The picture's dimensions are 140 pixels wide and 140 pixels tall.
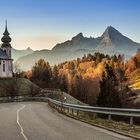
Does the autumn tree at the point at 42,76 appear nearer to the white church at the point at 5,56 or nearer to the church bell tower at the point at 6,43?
the white church at the point at 5,56

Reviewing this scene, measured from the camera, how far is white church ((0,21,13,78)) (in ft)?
360

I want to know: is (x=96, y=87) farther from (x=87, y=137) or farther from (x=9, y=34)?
(x=87, y=137)

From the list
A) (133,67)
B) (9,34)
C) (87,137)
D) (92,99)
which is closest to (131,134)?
(87,137)

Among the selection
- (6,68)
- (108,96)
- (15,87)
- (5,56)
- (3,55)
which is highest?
(3,55)

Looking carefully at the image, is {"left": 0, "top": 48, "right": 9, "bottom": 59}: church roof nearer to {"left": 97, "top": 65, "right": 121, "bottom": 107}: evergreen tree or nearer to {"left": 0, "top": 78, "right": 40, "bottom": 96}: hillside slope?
{"left": 0, "top": 78, "right": 40, "bottom": 96}: hillside slope

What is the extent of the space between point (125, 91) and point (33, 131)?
78446mm

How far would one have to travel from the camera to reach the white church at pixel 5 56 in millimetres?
109819

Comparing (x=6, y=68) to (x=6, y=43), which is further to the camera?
(x=6, y=43)

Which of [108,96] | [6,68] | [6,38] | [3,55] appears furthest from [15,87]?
[108,96]

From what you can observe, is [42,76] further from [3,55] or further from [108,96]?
[108,96]

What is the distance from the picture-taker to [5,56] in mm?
110875

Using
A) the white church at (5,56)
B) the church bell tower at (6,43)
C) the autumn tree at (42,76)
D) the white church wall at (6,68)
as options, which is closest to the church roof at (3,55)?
the white church at (5,56)

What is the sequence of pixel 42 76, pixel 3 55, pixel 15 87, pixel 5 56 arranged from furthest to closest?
pixel 42 76 < pixel 5 56 < pixel 3 55 < pixel 15 87

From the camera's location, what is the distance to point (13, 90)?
9875 cm
